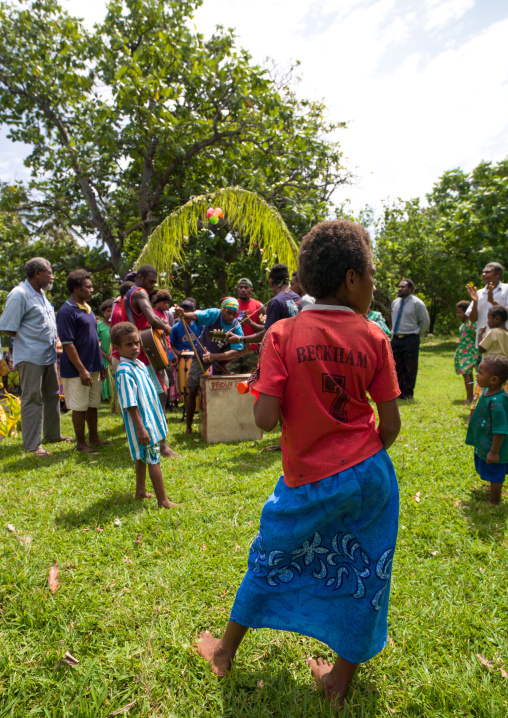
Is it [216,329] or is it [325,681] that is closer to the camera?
[325,681]

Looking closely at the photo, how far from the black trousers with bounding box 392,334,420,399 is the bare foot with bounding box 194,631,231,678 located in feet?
24.8

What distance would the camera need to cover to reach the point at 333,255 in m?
1.79

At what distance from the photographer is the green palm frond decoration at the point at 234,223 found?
9.01m

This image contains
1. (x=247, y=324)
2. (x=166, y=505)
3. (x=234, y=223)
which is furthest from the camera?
(x=234, y=223)

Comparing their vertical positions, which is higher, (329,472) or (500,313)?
(500,313)

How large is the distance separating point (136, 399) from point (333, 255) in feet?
8.41

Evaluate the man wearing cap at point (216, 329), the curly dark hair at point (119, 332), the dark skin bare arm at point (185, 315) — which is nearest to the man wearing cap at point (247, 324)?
the man wearing cap at point (216, 329)

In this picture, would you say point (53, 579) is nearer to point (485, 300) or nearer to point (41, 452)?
point (41, 452)

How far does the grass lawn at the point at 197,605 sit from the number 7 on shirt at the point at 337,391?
128 centimetres

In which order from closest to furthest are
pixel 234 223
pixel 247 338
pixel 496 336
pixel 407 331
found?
pixel 496 336
pixel 247 338
pixel 407 331
pixel 234 223

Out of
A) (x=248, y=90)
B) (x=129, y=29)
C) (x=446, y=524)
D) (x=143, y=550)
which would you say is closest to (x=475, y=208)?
(x=248, y=90)

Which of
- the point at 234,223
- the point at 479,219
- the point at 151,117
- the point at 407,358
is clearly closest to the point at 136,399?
the point at 234,223

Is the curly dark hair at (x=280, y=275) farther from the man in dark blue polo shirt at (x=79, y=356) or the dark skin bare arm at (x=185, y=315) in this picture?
the man in dark blue polo shirt at (x=79, y=356)

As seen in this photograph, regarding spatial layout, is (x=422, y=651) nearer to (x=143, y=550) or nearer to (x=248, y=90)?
(x=143, y=550)
